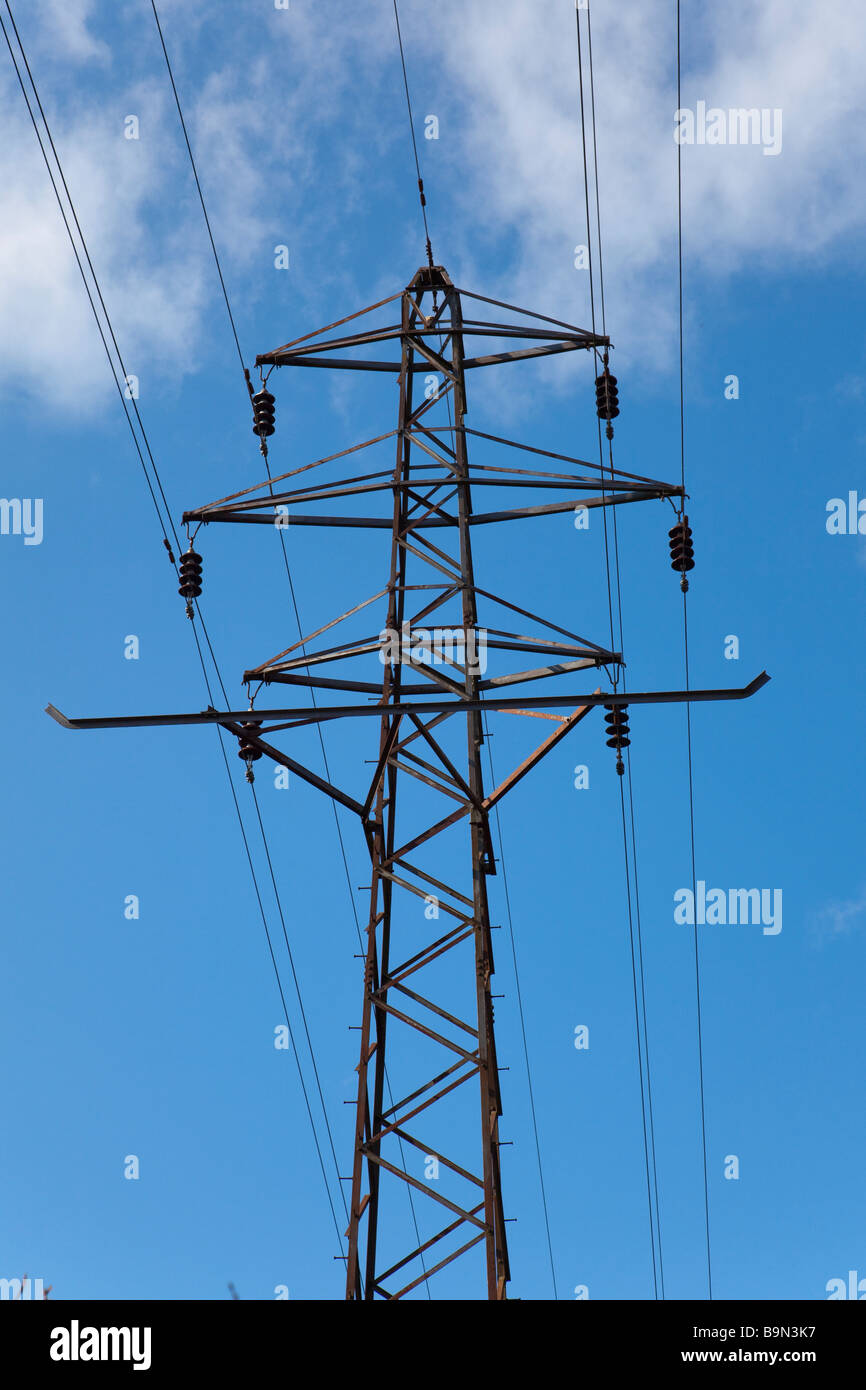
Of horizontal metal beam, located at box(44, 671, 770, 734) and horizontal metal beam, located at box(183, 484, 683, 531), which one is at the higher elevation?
horizontal metal beam, located at box(183, 484, 683, 531)

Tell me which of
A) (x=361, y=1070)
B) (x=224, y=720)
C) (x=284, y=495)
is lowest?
(x=361, y=1070)

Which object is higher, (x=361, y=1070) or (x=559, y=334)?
(x=559, y=334)

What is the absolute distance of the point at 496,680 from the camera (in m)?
19.7

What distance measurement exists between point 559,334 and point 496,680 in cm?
540

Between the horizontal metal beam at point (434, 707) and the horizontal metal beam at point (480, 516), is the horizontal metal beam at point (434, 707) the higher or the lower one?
the lower one
